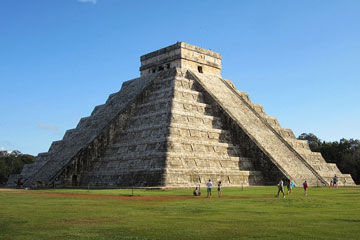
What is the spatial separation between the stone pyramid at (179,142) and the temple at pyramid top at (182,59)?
98 mm

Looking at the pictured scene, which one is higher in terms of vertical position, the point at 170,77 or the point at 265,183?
the point at 170,77

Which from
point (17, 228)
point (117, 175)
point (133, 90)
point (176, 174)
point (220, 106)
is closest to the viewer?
point (17, 228)

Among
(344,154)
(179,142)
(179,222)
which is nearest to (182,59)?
(179,142)

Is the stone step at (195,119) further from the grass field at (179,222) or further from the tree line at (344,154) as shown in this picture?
the tree line at (344,154)

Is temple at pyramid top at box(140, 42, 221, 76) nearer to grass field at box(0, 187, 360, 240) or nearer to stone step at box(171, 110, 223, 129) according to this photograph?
stone step at box(171, 110, 223, 129)

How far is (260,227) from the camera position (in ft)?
35.1

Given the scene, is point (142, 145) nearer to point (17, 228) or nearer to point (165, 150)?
point (165, 150)

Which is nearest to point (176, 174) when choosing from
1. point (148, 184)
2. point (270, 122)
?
point (148, 184)

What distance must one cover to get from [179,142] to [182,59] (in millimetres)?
12389

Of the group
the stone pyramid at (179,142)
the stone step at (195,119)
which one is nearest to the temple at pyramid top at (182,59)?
the stone pyramid at (179,142)

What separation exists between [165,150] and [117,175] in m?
4.18

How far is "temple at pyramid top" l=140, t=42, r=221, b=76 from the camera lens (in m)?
39.6

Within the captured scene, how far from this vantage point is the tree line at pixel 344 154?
46969 millimetres

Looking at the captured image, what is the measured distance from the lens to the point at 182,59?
39438mm
